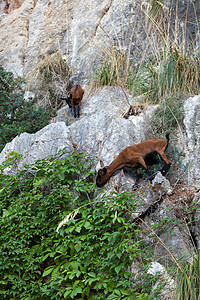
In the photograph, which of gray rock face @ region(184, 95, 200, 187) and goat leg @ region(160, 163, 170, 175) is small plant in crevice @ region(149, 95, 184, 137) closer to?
gray rock face @ region(184, 95, 200, 187)

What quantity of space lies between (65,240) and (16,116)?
13.1 feet

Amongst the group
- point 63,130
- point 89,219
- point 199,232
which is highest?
point 63,130

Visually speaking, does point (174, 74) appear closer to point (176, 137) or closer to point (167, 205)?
point (176, 137)

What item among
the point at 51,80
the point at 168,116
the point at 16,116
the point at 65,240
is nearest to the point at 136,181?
the point at 65,240

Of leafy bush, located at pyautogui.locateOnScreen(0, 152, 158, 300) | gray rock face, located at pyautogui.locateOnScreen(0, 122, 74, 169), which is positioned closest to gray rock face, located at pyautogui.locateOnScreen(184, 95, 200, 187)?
leafy bush, located at pyautogui.locateOnScreen(0, 152, 158, 300)

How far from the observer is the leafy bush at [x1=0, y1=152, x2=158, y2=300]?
3.49m

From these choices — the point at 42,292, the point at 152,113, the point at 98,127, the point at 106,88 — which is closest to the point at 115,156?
the point at 98,127

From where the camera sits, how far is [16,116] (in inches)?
281

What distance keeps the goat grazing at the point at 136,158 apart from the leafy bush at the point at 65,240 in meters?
0.24

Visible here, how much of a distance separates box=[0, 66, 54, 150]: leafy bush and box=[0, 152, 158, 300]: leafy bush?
6.74 ft

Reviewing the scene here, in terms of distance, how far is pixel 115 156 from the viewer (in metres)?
4.75

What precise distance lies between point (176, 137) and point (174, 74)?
59.8 inches

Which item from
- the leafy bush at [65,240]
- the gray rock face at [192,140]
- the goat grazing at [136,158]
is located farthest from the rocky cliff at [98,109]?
the leafy bush at [65,240]

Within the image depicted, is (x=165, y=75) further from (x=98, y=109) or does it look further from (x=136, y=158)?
(x=136, y=158)
